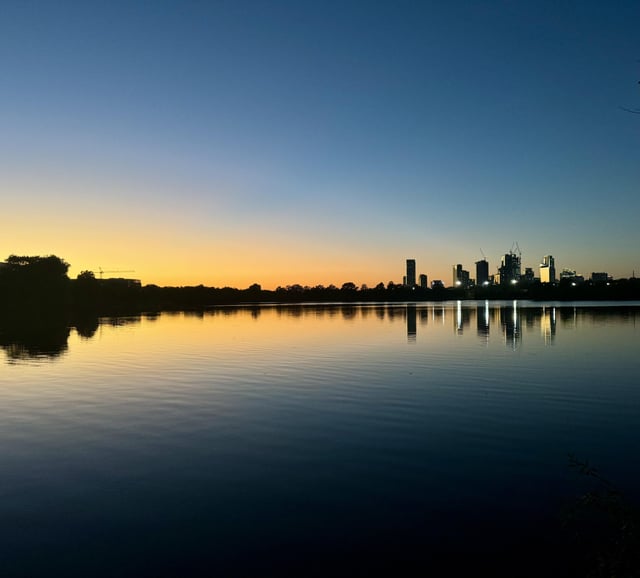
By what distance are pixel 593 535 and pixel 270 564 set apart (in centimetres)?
850

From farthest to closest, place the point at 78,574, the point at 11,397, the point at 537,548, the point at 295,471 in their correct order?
the point at 11,397 → the point at 295,471 → the point at 537,548 → the point at 78,574

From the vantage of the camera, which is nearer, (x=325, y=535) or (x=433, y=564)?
(x=433, y=564)

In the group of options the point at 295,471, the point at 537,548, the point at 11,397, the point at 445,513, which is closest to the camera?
the point at 537,548

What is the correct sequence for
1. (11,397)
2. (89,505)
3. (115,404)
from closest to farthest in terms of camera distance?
(89,505) → (115,404) → (11,397)

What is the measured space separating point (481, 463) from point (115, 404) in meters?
21.9

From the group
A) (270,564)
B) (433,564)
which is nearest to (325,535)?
(270,564)

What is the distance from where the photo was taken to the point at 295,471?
18219 millimetres

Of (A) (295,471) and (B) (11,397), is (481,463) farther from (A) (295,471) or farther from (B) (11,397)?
(B) (11,397)

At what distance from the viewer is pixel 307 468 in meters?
18.5

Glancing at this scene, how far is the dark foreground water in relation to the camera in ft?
40.9

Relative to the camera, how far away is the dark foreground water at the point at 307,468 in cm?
1246

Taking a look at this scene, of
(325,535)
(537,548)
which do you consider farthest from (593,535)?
(325,535)

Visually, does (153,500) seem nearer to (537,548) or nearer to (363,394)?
(537,548)

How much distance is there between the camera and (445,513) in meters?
14.4
